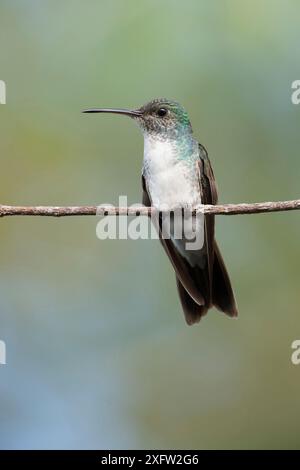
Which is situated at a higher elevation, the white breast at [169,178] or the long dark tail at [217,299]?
the white breast at [169,178]

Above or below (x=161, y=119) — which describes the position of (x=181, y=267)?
below

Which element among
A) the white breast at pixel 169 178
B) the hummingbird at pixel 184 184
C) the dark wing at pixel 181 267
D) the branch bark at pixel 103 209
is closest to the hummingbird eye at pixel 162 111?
the hummingbird at pixel 184 184

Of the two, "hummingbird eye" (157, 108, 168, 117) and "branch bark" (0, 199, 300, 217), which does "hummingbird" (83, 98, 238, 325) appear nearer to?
"hummingbird eye" (157, 108, 168, 117)

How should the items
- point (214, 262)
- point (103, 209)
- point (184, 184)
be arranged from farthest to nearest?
point (214, 262) → point (184, 184) → point (103, 209)

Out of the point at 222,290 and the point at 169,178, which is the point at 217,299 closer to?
the point at 222,290

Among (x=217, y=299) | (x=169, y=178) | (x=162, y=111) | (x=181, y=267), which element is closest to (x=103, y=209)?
(x=169, y=178)

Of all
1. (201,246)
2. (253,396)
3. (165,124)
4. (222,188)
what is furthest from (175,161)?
(253,396)

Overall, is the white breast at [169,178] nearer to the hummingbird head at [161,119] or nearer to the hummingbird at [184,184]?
the hummingbird at [184,184]

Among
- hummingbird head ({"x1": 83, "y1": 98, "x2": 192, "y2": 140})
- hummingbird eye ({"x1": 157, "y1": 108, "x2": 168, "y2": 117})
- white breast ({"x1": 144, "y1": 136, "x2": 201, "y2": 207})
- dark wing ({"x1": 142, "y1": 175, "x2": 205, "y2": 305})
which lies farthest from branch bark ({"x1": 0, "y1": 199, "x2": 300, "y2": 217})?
hummingbird eye ({"x1": 157, "y1": 108, "x2": 168, "y2": 117})
